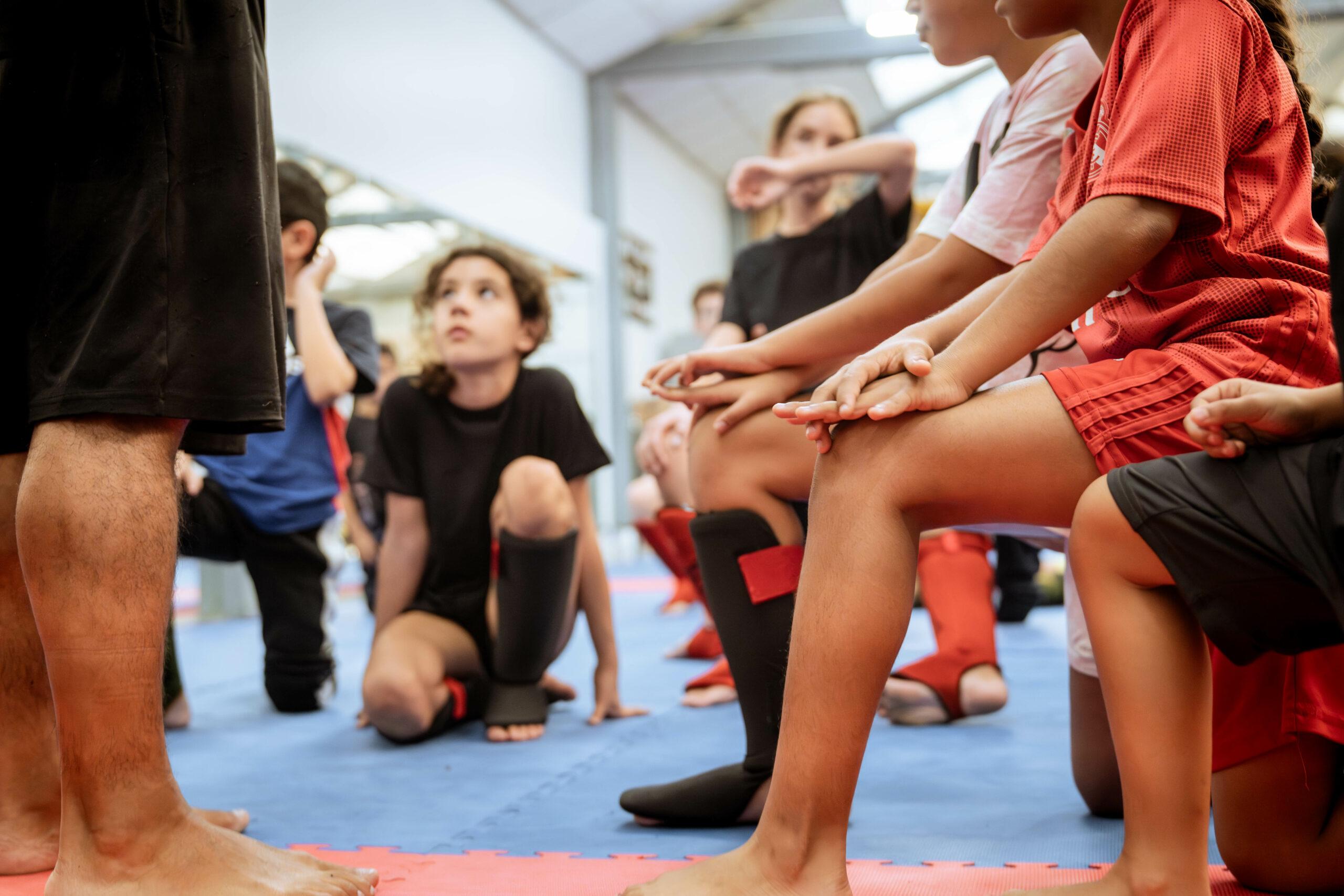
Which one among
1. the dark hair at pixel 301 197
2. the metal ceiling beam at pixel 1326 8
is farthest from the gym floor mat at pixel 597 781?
the metal ceiling beam at pixel 1326 8

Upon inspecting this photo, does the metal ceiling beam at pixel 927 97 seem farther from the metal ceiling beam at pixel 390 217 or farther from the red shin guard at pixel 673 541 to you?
the red shin guard at pixel 673 541

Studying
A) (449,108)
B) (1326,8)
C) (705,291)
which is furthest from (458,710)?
(1326,8)

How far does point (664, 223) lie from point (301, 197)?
8262mm

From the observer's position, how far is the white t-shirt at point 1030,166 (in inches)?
50.8

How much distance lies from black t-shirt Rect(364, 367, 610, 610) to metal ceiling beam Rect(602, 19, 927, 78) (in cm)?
628

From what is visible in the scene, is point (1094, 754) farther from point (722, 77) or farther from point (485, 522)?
point (722, 77)

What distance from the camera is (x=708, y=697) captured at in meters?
2.22

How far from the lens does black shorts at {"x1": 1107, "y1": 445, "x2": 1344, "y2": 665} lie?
0.72 m

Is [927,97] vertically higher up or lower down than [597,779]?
higher up

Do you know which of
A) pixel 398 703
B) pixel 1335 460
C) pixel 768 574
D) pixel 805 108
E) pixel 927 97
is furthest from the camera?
pixel 927 97

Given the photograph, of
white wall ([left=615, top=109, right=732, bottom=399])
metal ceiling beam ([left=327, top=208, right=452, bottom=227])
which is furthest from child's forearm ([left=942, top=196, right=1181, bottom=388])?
white wall ([left=615, top=109, right=732, bottom=399])

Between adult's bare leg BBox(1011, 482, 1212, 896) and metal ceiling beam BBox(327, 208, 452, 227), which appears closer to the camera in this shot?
adult's bare leg BBox(1011, 482, 1212, 896)

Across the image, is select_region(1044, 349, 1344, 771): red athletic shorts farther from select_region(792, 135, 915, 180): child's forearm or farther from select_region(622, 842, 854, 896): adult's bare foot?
select_region(792, 135, 915, 180): child's forearm

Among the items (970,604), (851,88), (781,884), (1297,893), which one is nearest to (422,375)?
(970,604)
